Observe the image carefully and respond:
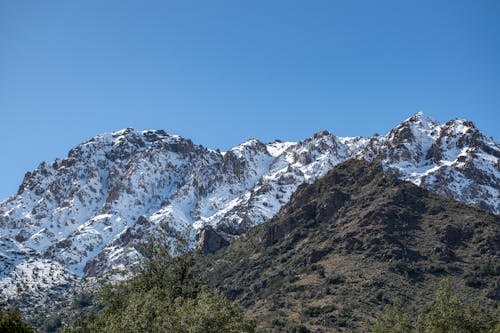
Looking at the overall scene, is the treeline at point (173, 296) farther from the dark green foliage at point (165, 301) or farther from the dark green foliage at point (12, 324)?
the dark green foliage at point (12, 324)

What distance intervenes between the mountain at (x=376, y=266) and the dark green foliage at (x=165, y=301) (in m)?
67.8

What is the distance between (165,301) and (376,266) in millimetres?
113484

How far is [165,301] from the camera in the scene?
177 ft

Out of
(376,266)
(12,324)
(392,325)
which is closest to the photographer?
(12,324)

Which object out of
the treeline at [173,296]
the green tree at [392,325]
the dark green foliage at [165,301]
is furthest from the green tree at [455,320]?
the dark green foliage at [165,301]

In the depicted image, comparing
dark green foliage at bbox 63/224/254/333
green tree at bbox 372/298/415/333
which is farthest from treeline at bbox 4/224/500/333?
green tree at bbox 372/298/415/333

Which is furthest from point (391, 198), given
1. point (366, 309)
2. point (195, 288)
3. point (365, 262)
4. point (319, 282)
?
point (195, 288)

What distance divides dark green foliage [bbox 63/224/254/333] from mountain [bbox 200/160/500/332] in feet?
222

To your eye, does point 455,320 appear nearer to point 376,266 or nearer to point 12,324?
point 12,324

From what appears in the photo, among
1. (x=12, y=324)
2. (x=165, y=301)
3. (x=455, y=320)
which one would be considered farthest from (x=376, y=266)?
(x=12, y=324)

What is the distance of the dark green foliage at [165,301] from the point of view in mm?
46500

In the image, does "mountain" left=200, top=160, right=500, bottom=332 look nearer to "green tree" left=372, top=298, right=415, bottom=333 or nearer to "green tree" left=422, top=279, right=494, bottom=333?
"green tree" left=372, top=298, right=415, bottom=333

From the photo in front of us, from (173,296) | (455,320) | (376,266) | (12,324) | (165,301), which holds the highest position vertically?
(376,266)

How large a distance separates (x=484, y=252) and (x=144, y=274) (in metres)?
124
